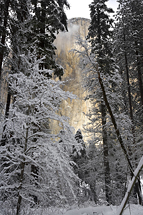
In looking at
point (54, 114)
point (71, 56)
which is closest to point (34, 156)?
point (54, 114)

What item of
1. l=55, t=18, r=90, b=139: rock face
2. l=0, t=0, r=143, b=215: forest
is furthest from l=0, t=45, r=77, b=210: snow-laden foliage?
l=55, t=18, r=90, b=139: rock face

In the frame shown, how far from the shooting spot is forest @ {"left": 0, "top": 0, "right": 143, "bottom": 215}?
11.0 feet

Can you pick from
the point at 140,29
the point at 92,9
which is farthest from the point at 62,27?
the point at 140,29

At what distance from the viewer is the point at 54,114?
3.96 metres

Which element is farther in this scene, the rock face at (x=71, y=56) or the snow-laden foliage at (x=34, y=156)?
the rock face at (x=71, y=56)

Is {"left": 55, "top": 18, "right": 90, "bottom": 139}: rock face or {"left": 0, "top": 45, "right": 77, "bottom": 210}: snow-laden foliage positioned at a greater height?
{"left": 55, "top": 18, "right": 90, "bottom": 139}: rock face

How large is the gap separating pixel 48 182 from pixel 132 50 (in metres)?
12.8

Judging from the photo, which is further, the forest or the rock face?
the rock face

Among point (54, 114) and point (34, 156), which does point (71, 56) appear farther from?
point (34, 156)

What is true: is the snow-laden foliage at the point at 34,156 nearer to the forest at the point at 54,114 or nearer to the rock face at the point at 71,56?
the forest at the point at 54,114

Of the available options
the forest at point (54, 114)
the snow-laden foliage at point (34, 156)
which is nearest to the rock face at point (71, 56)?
the forest at point (54, 114)

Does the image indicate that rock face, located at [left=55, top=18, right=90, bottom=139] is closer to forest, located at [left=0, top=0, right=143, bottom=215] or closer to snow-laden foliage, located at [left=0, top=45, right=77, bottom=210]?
forest, located at [left=0, top=0, right=143, bottom=215]

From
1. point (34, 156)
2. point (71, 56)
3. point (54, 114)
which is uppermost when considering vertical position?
point (71, 56)

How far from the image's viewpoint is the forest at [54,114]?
3.36 m
